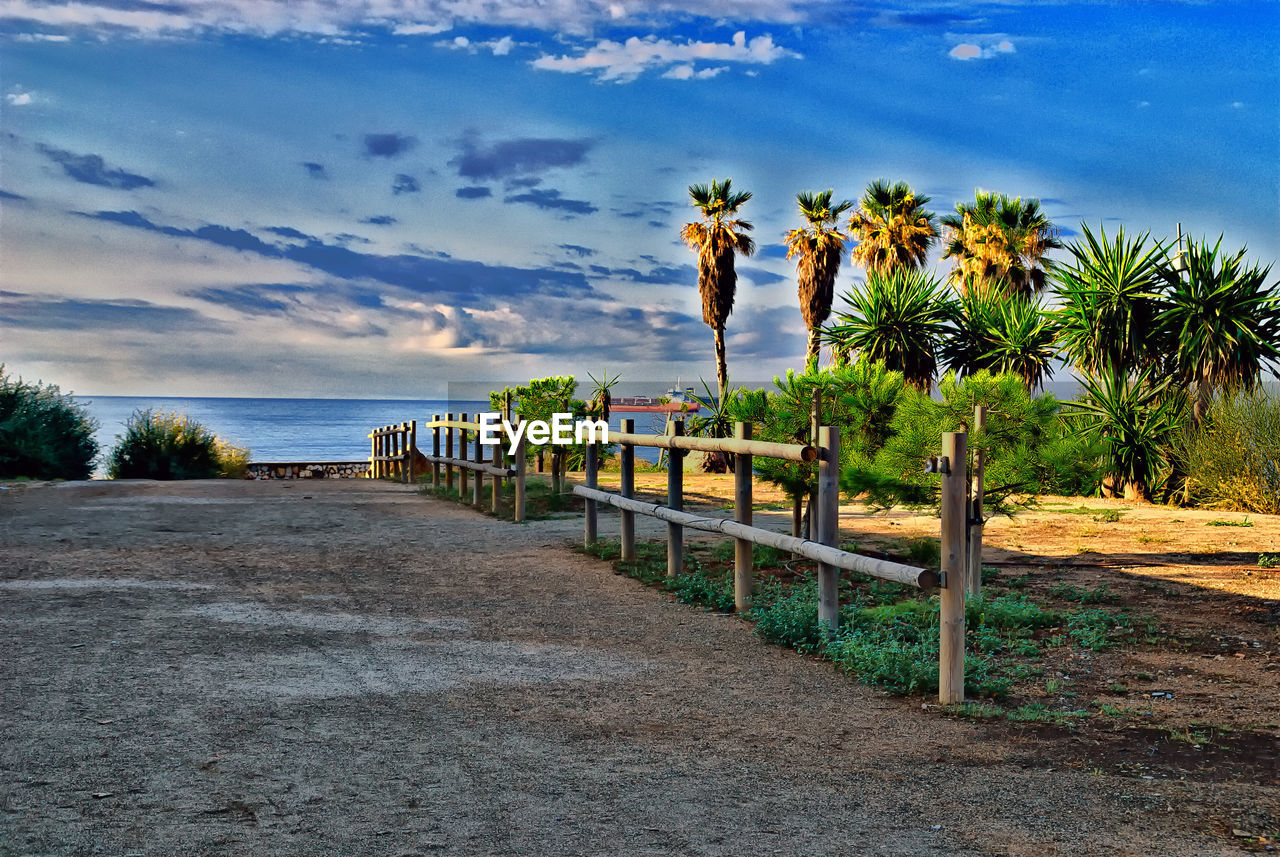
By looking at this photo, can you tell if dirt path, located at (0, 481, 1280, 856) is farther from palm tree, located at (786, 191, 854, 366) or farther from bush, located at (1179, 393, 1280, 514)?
palm tree, located at (786, 191, 854, 366)

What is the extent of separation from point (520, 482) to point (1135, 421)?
12.9 m

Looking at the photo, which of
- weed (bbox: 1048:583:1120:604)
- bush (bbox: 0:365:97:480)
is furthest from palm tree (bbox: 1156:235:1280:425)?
bush (bbox: 0:365:97:480)

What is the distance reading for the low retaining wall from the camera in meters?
32.9

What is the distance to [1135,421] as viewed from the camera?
20438mm

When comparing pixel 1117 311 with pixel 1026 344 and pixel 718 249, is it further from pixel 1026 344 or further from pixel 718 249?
pixel 718 249

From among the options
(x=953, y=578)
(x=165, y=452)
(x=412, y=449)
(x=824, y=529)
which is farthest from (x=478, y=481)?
(x=165, y=452)

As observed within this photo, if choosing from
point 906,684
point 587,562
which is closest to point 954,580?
point 906,684

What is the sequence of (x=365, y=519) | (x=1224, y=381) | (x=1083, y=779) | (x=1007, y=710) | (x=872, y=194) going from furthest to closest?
(x=872, y=194)
(x=1224, y=381)
(x=365, y=519)
(x=1007, y=710)
(x=1083, y=779)

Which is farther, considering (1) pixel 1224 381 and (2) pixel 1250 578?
(1) pixel 1224 381

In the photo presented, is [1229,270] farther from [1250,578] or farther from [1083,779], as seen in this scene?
[1083,779]

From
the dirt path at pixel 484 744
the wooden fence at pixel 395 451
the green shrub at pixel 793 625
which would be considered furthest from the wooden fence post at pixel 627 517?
the wooden fence at pixel 395 451

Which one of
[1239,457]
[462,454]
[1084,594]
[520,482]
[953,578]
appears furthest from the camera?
[1239,457]

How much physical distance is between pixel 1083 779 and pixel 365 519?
1129cm

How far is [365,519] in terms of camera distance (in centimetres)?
1407
